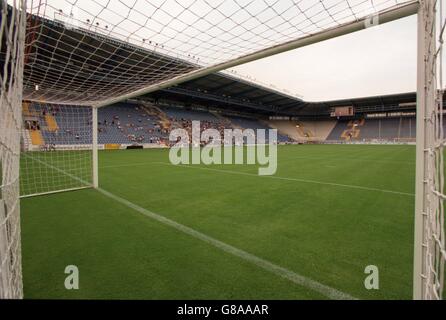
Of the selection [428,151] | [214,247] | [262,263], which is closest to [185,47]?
[214,247]

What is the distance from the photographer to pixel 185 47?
4227 mm

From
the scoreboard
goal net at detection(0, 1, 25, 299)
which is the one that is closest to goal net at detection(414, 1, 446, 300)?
goal net at detection(0, 1, 25, 299)

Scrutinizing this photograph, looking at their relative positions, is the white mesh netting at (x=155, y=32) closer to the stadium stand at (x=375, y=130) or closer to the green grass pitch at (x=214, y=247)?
the green grass pitch at (x=214, y=247)

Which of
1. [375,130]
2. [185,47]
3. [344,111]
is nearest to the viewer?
[185,47]

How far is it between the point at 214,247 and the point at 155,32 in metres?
3.22

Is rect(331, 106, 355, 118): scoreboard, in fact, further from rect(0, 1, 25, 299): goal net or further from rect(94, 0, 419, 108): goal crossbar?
rect(0, 1, 25, 299): goal net

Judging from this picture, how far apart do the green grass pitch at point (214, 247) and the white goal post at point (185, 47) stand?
526mm

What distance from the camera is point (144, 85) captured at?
5312 mm

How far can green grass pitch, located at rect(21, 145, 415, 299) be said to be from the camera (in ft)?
6.73

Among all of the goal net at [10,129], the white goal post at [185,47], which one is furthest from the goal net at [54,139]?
the goal net at [10,129]

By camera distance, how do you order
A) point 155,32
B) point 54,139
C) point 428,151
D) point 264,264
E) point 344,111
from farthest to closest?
point 344,111 < point 54,139 < point 155,32 < point 264,264 < point 428,151

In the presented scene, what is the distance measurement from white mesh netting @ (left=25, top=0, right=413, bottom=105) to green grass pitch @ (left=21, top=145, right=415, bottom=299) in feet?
7.97

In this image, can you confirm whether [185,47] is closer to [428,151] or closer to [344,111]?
[428,151]

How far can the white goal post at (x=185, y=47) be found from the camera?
68.4 inches
